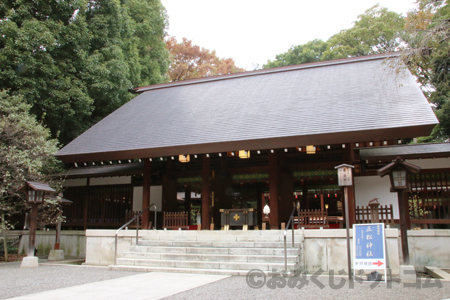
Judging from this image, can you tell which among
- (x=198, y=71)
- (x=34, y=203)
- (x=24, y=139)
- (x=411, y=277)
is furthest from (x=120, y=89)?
(x=411, y=277)

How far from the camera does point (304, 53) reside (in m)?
29.5

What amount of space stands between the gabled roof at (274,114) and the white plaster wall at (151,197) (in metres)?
2.57

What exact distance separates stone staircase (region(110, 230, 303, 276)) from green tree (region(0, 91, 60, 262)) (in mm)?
4270

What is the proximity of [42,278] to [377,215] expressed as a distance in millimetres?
8295

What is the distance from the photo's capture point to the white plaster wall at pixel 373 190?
1145 centimetres

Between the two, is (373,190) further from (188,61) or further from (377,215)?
(188,61)

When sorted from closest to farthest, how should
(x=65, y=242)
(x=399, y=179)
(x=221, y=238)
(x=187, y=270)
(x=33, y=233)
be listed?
(x=399, y=179) → (x=187, y=270) → (x=221, y=238) → (x=33, y=233) → (x=65, y=242)

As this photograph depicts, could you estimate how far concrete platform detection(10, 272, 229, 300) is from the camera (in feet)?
19.4

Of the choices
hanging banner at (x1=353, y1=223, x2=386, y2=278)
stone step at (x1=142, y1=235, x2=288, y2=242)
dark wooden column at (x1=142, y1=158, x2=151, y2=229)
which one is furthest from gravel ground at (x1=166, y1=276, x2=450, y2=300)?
dark wooden column at (x1=142, y1=158, x2=151, y2=229)

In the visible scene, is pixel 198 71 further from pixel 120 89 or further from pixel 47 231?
pixel 47 231

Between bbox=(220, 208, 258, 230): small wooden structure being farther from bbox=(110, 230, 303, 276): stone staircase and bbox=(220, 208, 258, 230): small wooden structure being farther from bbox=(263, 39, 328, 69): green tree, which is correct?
bbox=(263, 39, 328, 69): green tree

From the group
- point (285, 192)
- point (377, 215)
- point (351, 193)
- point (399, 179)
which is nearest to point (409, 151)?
point (351, 193)

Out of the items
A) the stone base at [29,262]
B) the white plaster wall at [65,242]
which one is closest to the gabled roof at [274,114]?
the white plaster wall at [65,242]

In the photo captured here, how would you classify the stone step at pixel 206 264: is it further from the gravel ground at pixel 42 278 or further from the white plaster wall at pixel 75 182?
the white plaster wall at pixel 75 182
